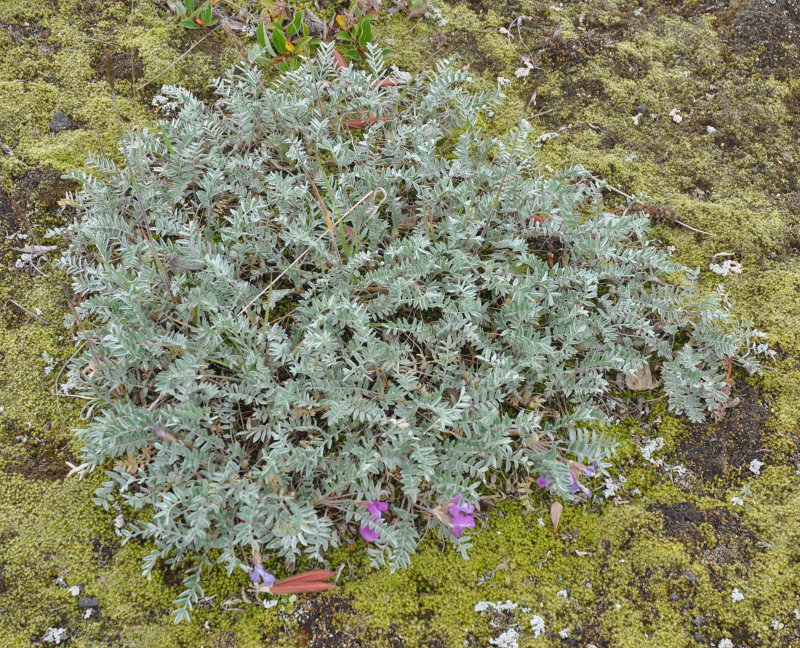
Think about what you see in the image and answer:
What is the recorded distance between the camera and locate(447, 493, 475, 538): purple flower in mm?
2543

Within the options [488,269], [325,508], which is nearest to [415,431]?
[325,508]

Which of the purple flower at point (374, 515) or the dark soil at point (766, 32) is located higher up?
the dark soil at point (766, 32)

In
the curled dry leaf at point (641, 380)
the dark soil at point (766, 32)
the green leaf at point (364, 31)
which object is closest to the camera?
the curled dry leaf at point (641, 380)

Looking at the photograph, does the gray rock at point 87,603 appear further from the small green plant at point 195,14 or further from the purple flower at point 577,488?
the small green plant at point 195,14

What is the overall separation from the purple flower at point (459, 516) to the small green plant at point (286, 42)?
287 centimetres

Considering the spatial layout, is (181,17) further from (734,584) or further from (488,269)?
(734,584)

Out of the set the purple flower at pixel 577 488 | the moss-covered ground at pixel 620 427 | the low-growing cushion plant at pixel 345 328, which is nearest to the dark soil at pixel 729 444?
the moss-covered ground at pixel 620 427

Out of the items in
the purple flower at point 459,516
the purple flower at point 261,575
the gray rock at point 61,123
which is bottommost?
the purple flower at point 261,575

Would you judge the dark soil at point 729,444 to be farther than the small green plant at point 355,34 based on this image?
No

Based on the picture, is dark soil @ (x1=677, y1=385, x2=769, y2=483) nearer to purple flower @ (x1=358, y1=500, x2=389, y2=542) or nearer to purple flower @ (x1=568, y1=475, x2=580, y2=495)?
purple flower @ (x1=568, y1=475, x2=580, y2=495)

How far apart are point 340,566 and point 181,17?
152 inches

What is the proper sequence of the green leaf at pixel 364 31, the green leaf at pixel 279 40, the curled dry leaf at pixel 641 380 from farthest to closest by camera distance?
the green leaf at pixel 364 31 → the green leaf at pixel 279 40 → the curled dry leaf at pixel 641 380

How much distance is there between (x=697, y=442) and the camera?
3.03 m

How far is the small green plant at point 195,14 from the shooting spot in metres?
4.21
